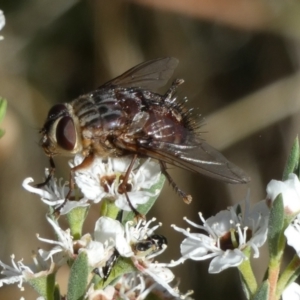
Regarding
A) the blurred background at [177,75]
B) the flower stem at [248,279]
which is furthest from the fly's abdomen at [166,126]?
the blurred background at [177,75]

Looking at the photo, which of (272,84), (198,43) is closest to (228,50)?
(198,43)

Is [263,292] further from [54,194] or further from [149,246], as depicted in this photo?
[54,194]

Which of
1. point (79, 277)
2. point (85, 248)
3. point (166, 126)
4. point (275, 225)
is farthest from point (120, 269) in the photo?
point (166, 126)

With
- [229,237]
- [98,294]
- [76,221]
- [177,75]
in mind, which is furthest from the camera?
[177,75]

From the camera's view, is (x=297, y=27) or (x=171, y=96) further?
(x=297, y=27)

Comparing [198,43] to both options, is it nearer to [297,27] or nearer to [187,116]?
[297,27]

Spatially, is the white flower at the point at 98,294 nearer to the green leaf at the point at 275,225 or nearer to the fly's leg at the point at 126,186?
the fly's leg at the point at 126,186
